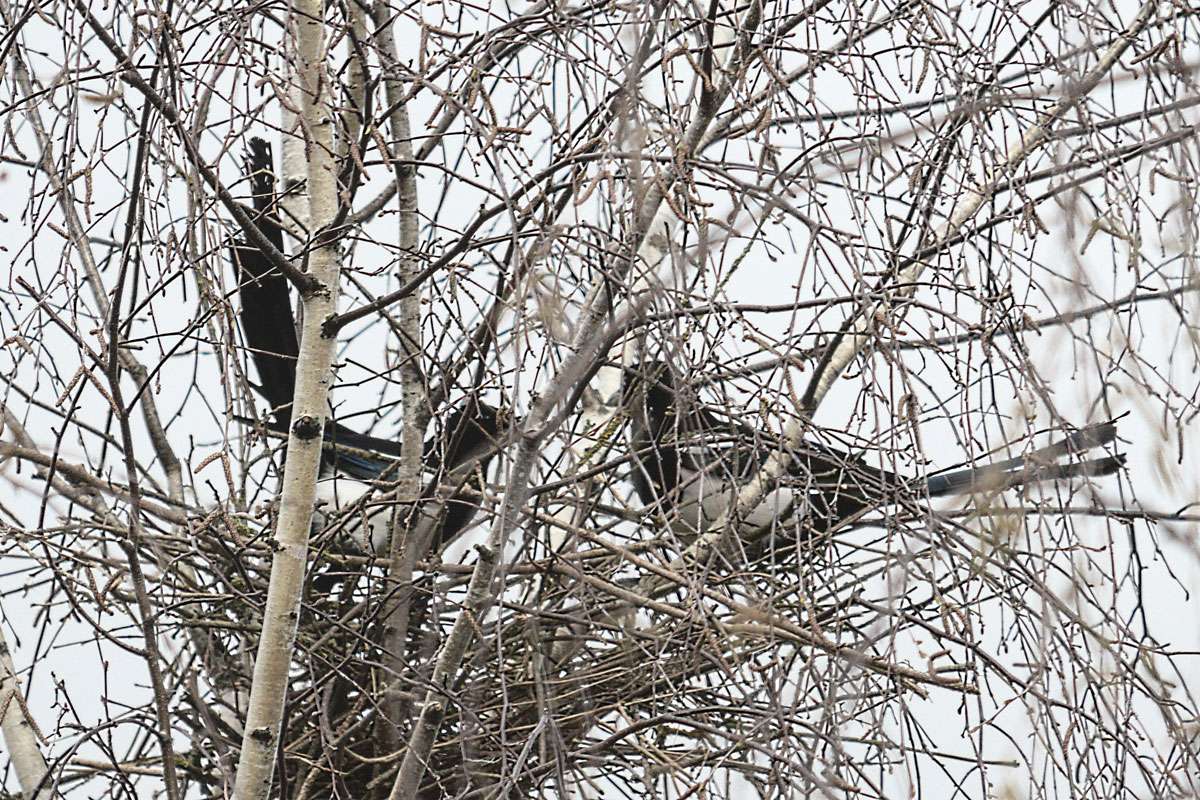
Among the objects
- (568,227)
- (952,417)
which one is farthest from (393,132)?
(952,417)

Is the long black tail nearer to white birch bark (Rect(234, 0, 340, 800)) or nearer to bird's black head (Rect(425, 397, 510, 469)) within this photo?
bird's black head (Rect(425, 397, 510, 469))

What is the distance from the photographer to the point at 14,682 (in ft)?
5.41

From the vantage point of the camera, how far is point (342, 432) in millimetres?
2012

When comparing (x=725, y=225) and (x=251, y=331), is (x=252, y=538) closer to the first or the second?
(x=251, y=331)

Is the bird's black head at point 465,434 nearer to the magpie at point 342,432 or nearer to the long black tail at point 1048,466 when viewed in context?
the magpie at point 342,432

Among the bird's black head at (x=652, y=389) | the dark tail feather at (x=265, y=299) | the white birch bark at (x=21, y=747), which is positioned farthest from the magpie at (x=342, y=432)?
the white birch bark at (x=21, y=747)

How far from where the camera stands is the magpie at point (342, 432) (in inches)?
60.8

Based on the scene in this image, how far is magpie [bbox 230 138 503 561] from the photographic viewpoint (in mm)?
1545

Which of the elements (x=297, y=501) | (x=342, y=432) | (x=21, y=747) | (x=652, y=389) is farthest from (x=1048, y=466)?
(x=21, y=747)

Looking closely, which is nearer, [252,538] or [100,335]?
[100,335]

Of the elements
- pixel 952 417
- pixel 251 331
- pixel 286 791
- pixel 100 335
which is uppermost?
pixel 251 331

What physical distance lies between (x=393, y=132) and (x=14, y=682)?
76 cm

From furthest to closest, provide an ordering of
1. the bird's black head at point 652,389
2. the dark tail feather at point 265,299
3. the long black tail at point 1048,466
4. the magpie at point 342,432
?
1. the dark tail feather at point 265,299
2. the magpie at point 342,432
3. the bird's black head at point 652,389
4. the long black tail at point 1048,466

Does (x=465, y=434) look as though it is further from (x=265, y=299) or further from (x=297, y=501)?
(x=297, y=501)
